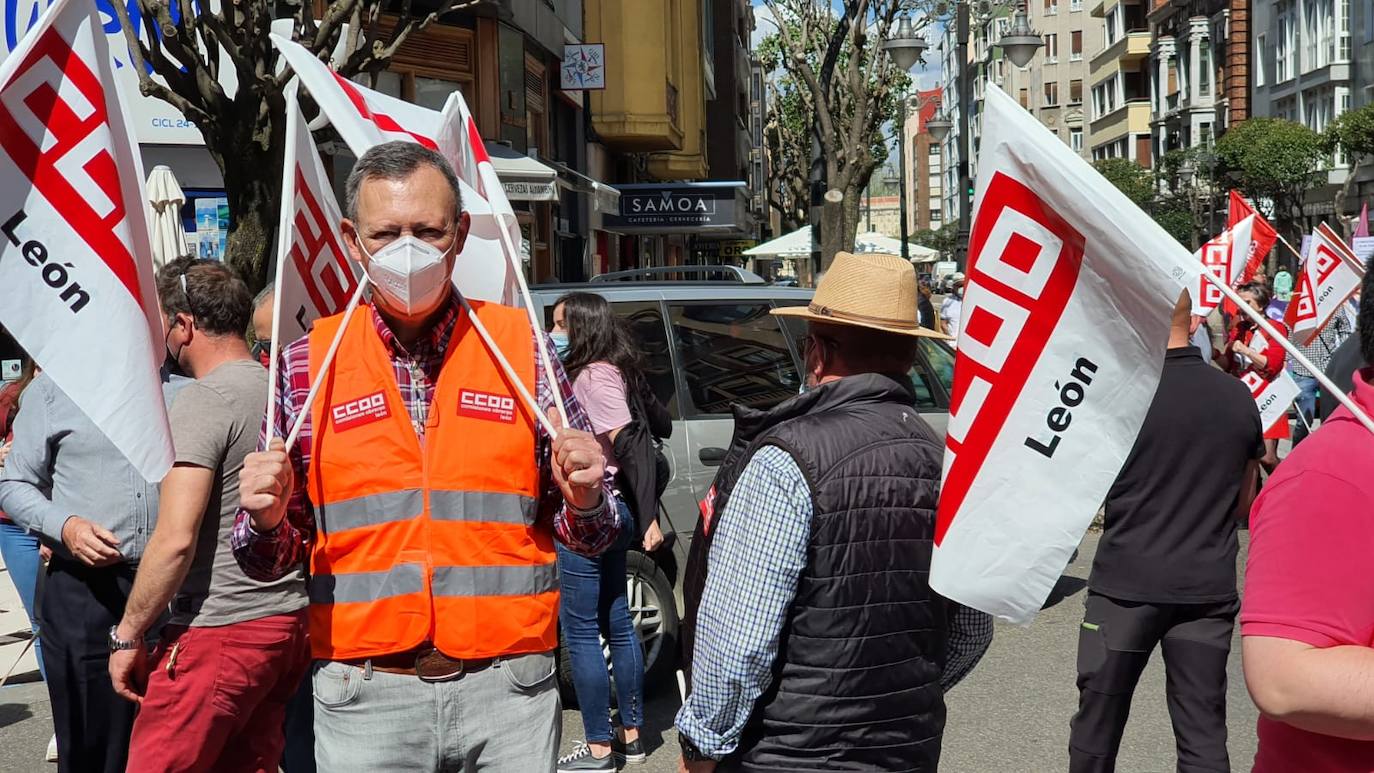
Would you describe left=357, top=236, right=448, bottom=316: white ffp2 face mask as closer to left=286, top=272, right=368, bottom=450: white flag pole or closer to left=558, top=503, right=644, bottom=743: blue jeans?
left=286, top=272, right=368, bottom=450: white flag pole

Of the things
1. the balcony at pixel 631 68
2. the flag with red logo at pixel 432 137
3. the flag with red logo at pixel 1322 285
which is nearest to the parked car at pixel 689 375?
the flag with red logo at pixel 432 137

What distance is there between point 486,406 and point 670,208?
24.8 m

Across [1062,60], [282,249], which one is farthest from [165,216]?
[1062,60]

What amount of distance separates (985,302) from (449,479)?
44.6 inches

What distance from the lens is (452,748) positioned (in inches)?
116

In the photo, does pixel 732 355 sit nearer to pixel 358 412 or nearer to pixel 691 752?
pixel 691 752

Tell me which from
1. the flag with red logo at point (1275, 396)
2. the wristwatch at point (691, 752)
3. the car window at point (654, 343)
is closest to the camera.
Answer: the wristwatch at point (691, 752)

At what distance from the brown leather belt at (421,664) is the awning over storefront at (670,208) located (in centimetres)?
2435

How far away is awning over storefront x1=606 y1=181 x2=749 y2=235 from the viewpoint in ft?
89.8

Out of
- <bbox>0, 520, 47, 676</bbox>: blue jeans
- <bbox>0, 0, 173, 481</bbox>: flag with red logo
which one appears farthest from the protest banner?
<bbox>0, 520, 47, 676</bbox>: blue jeans

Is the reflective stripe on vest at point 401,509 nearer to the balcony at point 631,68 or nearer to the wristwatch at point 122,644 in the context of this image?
the wristwatch at point 122,644

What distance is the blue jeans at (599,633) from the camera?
19.1ft

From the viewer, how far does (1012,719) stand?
21.6ft

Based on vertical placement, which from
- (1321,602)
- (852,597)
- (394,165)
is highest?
(394,165)
